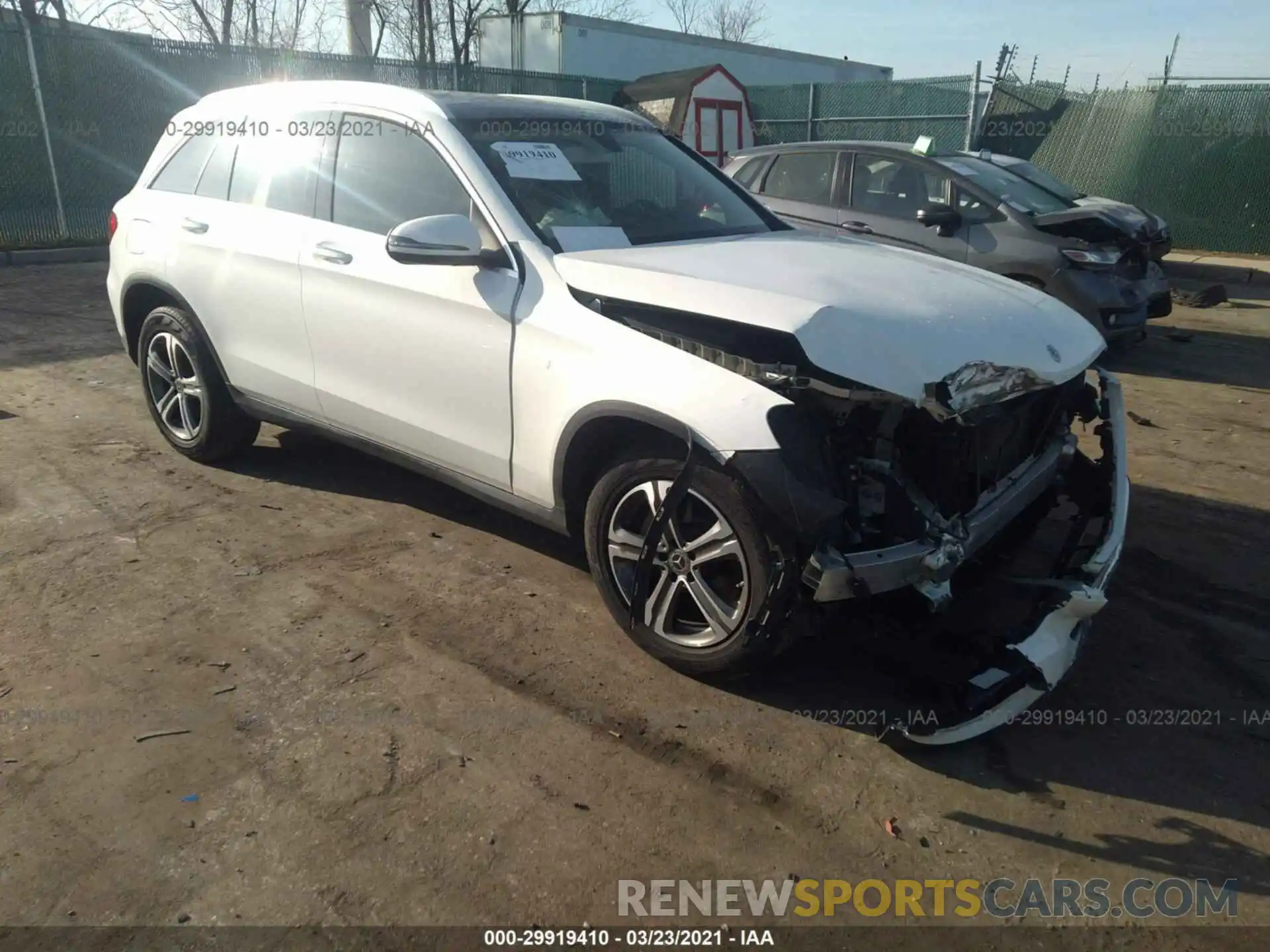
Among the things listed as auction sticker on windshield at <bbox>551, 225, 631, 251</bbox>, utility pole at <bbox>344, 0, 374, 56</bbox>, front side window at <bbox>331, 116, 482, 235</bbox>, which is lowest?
auction sticker on windshield at <bbox>551, 225, 631, 251</bbox>

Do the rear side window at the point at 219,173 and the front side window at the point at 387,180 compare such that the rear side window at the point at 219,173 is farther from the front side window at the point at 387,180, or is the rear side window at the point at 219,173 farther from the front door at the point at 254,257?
the front side window at the point at 387,180

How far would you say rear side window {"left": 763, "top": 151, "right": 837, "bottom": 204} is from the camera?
8.37m

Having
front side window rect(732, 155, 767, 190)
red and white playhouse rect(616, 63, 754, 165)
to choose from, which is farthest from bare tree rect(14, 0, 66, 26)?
front side window rect(732, 155, 767, 190)

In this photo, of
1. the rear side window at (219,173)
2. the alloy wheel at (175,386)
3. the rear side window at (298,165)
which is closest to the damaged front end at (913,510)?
the rear side window at (298,165)

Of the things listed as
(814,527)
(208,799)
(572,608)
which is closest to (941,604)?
(814,527)

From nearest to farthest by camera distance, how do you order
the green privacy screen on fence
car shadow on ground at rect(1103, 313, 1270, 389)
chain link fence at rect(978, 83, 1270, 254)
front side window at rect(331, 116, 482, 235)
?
front side window at rect(331, 116, 482, 235)
car shadow on ground at rect(1103, 313, 1270, 389)
the green privacy screen on fence
chain link fence at rect(978, 83, 1270, 254)

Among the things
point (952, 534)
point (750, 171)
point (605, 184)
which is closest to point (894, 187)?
point (750, 171)

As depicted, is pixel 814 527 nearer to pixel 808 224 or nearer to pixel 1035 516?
pixel 1035 516

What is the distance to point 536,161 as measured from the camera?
3732mm

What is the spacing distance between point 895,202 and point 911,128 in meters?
9.32

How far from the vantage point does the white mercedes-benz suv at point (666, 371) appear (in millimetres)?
2783

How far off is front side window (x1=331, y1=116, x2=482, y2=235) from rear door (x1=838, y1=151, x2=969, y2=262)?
4983mm

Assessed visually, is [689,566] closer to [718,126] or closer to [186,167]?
[186,167]

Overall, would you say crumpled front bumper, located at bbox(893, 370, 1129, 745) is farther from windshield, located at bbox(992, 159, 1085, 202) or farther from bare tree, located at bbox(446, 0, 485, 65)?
bare tree, located at bbox(446, 0, 485, 65)
